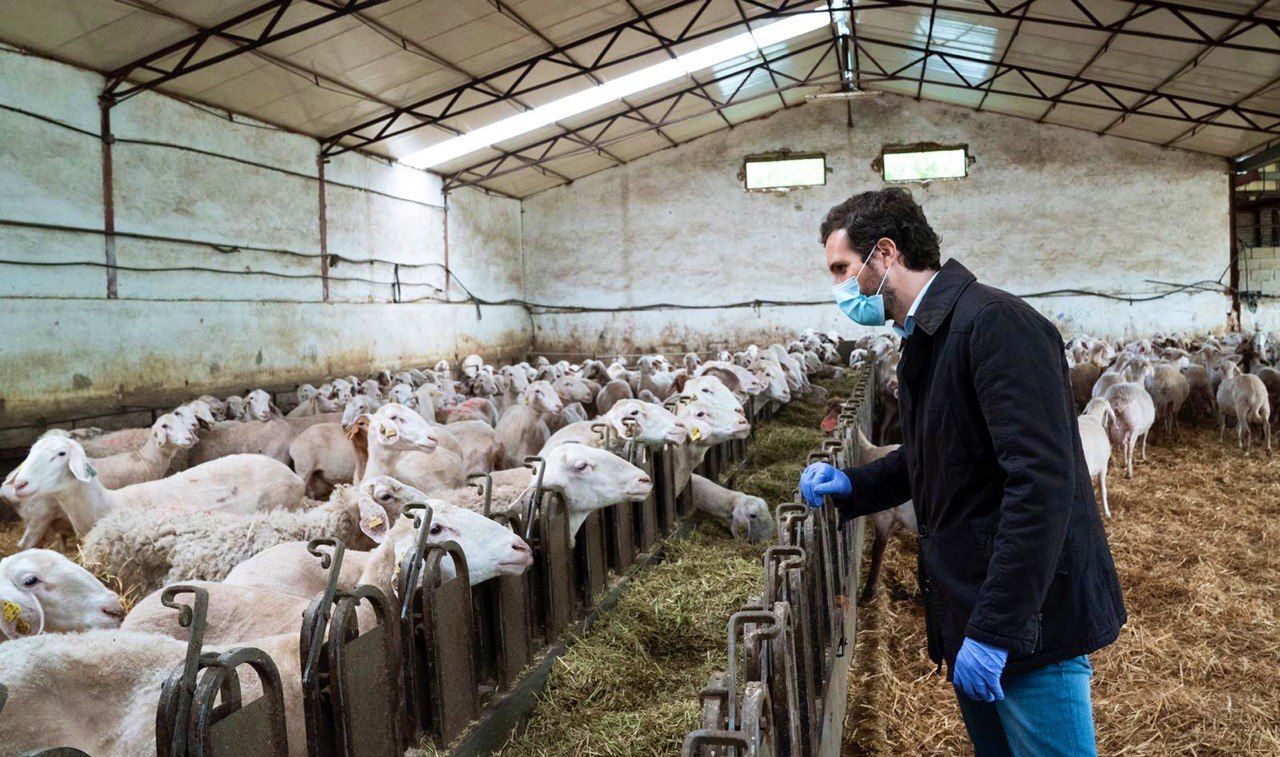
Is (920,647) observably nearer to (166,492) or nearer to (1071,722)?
(1071,722)

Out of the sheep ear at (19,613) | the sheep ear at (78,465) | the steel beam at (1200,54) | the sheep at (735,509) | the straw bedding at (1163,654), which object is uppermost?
the steel beam at (1200,54)

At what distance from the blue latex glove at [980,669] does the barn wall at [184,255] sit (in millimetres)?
10509

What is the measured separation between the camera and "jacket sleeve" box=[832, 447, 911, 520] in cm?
282

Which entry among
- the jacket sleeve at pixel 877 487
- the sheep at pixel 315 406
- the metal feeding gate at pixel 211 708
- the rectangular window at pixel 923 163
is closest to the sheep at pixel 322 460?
the sheep at pixel 315 406

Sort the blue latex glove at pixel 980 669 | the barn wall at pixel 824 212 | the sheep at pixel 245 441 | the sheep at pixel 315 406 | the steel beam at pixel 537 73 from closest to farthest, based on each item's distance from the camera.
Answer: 1. the blue latex glove at pixel 980 669
2. the sheep at pixel 245 441
3. the sheep at pixel 315 406
4. the steel beam at pixel 537 73
5. the barn wall at pixel 824 212

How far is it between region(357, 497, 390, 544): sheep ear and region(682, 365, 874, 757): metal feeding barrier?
1758mm

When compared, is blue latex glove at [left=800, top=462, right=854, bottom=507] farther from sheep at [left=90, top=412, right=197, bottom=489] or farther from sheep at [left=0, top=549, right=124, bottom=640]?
sheep at [left=90, top=412, right=197, bottom=489]

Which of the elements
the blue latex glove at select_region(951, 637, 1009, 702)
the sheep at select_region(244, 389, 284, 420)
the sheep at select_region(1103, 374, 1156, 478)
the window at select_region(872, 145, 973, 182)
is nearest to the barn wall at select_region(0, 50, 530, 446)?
the sheep at select_region(244, 389, 284, 420)

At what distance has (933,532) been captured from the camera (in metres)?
2.22

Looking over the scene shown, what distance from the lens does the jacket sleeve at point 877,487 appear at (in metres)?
2.82

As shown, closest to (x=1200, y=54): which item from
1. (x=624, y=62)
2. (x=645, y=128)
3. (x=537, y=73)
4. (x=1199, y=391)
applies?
(x=1199, y=391)

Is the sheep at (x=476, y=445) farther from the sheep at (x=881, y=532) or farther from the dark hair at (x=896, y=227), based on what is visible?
the dark hair at (x=896, y=227)

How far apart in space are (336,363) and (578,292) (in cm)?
980

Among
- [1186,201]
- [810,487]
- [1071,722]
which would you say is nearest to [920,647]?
[810,487]
